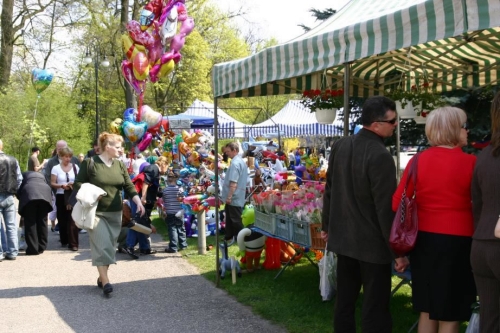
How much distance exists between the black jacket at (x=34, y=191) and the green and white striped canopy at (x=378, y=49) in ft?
14.0

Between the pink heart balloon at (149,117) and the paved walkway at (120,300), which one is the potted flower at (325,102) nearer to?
the paved walkway at (120,300)

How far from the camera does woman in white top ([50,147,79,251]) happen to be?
422 inches

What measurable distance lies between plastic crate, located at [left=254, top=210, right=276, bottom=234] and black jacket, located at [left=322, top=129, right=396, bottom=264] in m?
2.49

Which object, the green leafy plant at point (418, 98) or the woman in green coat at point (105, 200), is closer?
the green leafy plant at point (418, 98)

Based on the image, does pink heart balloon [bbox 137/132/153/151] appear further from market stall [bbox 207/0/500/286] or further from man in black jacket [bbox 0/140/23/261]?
market stall [bbox 207/0/500/286]

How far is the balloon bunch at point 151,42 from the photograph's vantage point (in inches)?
558

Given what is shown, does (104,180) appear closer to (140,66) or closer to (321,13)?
(140,66)

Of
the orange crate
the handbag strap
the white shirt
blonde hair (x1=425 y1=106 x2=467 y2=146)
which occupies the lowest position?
the orange crate

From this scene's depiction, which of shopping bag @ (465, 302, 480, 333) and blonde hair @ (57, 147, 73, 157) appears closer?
shopping bag @ (465, 302, 480, 333)

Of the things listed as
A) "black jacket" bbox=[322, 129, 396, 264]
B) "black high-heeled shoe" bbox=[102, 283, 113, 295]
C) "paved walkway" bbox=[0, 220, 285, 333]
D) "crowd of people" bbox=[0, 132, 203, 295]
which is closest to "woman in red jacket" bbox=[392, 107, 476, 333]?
"black jacket" bbox=[322, 129, 396, 264]

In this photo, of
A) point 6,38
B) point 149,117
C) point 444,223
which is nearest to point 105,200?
point 444,223

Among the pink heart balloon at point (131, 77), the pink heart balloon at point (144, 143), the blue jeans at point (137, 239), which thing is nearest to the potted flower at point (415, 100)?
the blue jeans at point (137, 239)

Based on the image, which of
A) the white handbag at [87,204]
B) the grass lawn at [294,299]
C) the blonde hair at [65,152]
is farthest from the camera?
the blonde hair at [65,152]

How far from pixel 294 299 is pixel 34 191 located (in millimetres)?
5566
